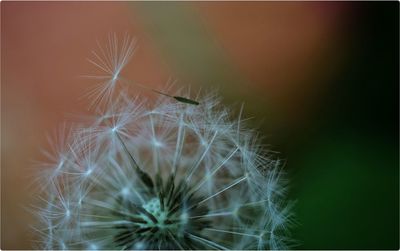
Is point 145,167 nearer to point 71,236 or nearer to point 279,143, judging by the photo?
point 71,236

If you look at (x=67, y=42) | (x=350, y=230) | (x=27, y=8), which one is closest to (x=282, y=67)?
(x=350, y=230)

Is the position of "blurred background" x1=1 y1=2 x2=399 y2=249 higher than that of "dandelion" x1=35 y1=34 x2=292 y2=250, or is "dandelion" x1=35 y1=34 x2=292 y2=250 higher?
"blurred background" x1=1 y1=2 x2=399 y2=249

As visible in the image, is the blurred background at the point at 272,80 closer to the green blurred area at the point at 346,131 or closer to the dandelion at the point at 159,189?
the green blurred area at the point at 346,131

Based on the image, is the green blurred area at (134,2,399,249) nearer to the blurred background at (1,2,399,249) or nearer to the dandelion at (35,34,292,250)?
the blurred background at (1,2,399,249)

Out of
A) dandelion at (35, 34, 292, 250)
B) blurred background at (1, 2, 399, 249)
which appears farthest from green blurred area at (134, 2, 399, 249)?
dandelion at (35, 34, 292, 250)

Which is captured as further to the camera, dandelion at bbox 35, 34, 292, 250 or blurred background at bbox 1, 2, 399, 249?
blurred background at bbox 1, 2, 399, 249
